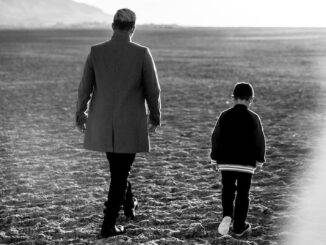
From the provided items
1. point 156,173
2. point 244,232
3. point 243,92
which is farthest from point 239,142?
point 156,173

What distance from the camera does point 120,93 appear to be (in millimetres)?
4234

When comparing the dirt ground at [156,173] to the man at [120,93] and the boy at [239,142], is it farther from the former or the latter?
the man at [120,93]

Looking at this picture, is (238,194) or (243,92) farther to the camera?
(238,194)

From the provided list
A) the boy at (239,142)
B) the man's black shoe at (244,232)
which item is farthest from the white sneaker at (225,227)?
the man's black shoe at (244,232)

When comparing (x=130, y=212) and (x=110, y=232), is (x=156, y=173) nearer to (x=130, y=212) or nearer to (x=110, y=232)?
(x=130, y=212)

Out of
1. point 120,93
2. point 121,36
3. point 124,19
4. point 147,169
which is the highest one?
point 124,19

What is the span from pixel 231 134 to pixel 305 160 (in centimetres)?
360

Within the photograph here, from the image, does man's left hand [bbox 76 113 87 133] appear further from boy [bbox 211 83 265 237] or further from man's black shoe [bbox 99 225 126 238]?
boy [bbox 211 83 265 237]

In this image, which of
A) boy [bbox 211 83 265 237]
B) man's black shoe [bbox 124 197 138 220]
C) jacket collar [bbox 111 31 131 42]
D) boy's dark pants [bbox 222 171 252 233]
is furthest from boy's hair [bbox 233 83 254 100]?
man's black shoe [bbox 124 197 138 220]

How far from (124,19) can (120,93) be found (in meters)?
0.57

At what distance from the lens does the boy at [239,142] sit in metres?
4.34

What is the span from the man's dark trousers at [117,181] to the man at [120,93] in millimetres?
20

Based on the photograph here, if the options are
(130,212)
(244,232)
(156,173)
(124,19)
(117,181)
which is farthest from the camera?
(156,173)

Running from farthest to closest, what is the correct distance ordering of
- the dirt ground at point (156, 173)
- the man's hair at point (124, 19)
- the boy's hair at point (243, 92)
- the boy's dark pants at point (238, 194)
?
the dirt ground at point (156, 173) → the boy's dark pants at point (238, 194) → the boy's hair at point (243, 92) → the man's hair at point (124, 19)
